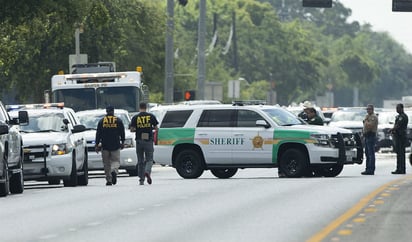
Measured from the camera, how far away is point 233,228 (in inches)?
726

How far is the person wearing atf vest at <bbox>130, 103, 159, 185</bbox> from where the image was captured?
31.5m

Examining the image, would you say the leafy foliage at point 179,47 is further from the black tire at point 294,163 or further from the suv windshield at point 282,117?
the black tire at point 294,163

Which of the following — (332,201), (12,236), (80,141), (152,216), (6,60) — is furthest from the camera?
(6,60)

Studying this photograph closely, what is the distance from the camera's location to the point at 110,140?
105 ft

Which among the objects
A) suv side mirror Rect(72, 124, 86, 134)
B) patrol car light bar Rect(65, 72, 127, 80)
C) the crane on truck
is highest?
Result: patrol car light bar Rect(65, 72, 127, 80)

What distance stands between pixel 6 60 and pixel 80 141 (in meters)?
8.67

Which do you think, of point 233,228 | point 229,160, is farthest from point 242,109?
point 233,228

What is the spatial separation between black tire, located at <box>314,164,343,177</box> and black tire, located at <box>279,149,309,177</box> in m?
0.87

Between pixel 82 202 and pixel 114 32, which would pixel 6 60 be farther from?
pixel 114 32

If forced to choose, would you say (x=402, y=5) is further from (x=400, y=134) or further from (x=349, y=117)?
(x=349, y=117)

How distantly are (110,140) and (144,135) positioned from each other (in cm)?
96

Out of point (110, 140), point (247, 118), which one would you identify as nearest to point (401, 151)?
point (247, 118)

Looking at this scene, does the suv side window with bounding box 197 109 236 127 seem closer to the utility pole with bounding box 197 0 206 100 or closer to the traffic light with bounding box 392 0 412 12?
the traffic light with bounding box 392 0 412 12

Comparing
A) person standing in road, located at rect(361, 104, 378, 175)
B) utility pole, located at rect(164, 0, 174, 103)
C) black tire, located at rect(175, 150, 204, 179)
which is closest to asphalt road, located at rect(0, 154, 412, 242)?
black tire, located at rect(175, 150, 204, 179)
